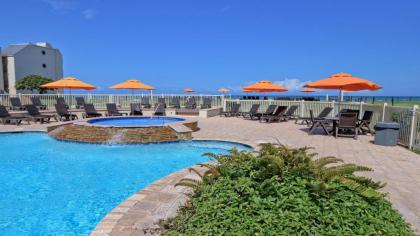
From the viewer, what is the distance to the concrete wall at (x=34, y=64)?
123 feet

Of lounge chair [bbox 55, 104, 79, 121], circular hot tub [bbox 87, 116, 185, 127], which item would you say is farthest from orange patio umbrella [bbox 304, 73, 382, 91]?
lounge chair [bbox 55, 104, 79, 121]

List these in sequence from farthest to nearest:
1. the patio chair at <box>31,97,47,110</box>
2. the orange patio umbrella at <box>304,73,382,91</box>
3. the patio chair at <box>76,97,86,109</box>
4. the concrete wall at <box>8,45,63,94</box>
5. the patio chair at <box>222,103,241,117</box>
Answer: the concrete wall at <box>8,45,63,94</box> → the patio chair at <box>76,97,86,109</box> → the patio chair at <box>31,97,47,110</box> → the patio chair at <box>222,103,241,117</box> → the orange patio umbrella at <box>304,73,382,91</box>

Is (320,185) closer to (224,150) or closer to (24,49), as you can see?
(224,150)

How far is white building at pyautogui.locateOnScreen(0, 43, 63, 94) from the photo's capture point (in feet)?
122

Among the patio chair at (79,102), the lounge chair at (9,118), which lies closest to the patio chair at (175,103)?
the patio chair at (79,102)

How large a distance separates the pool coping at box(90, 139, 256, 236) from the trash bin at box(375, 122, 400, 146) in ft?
21.0

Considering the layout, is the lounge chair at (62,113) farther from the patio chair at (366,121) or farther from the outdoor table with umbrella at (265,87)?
the patio chair at (366,121)

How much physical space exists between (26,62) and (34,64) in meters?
1.14

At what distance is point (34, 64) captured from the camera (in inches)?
1583

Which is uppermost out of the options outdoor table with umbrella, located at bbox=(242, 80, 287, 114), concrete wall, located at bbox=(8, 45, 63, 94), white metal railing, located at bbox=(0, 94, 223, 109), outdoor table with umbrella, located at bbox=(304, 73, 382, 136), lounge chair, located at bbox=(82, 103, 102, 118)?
concrete wall, located at bbox=(8, 45, 63, 94)

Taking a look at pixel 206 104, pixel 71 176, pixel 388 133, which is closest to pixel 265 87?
pixel 206 104

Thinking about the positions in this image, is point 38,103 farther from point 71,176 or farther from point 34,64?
point 34,64

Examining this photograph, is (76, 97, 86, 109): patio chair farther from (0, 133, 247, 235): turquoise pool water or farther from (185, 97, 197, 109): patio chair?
(0, 133, 247, 235): turquoise pool water

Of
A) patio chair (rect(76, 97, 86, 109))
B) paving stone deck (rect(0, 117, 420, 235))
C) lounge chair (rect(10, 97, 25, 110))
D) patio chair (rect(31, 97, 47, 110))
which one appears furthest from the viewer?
patio chair (rect(76, 97, 86, 109))
